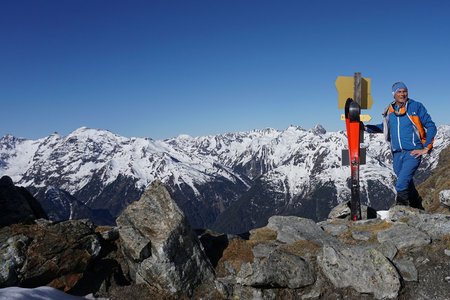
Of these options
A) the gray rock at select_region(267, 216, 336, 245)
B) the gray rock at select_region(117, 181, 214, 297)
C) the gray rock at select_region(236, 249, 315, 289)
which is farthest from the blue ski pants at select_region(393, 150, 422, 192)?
the gray rock at select_region(117, 181, 214, 297)

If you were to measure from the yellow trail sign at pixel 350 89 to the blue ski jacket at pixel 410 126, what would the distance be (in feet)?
3.68

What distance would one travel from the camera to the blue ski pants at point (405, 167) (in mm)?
15867

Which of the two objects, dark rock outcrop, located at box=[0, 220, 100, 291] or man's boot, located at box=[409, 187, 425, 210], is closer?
dark rock outcrop, located at box=[0, 220, 100, 291]

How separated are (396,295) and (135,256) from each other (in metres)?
8.13

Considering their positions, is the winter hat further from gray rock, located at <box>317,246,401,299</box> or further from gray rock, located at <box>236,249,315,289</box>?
gray rock, located at <box>236,249,315,289</box>

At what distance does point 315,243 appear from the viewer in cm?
1470

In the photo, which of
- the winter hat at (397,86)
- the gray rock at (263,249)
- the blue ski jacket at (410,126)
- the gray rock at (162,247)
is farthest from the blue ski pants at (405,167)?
the gray rock at (162,247)

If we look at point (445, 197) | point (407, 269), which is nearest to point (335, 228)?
point (407, 269)

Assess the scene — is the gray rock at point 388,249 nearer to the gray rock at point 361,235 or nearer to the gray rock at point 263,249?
the gray rock at point 361,235

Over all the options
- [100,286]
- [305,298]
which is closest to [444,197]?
[305,298]

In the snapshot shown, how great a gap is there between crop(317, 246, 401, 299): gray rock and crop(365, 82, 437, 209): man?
5.23 metres

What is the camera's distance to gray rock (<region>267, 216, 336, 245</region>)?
50.4 feet

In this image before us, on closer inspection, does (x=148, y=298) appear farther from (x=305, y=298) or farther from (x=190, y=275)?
(x=305, y=298)

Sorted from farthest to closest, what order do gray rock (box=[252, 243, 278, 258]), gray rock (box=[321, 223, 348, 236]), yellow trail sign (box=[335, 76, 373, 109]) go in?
yellow trail sign (box=[335, 76, 373, 109]), gray rock (box=[321, 223, 348, 236]), gray rock (box=[252, 243, 278, 258])
